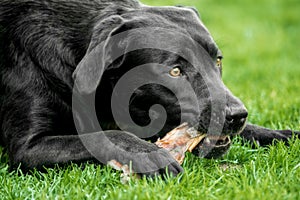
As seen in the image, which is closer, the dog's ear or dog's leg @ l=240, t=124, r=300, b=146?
the dog's ear

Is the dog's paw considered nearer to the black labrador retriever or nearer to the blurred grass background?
the black labrador retriever

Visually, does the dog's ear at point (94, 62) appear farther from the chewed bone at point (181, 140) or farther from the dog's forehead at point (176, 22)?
the chewed bone at point (181, 140)

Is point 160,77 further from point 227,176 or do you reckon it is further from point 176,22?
point 227,176

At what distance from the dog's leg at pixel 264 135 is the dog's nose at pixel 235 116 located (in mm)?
666

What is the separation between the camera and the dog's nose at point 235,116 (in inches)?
125

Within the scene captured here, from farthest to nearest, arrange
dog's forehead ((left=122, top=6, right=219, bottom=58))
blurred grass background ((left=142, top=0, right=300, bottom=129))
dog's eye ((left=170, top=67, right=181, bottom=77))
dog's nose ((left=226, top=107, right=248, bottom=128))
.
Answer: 1. blurred grass background ((left=142, top=0, right=300, bottom=129))
2. dog's forehead ((left=122, top=6, right=219, bottom=58))
3. dog's eye ((left=170, top=67, right=181, bottom=77))
4. dog's nose ((left=226, top=107, right=248, bottom=128))

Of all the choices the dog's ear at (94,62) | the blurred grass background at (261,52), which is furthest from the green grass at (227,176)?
the dog's ear at (94,62)

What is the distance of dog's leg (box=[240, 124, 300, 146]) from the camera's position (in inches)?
152

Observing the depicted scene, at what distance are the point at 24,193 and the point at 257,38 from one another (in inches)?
264

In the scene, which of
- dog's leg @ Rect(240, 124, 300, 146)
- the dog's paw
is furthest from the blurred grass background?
the dog's paw

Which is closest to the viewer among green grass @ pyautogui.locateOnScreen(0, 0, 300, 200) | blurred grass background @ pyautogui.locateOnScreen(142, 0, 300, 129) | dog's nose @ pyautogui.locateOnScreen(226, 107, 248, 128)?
green grass @ pyautogui.locateOnScreen(0, 0, 300, 200)

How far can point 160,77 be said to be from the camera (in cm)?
335

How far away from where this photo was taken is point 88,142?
3219mm

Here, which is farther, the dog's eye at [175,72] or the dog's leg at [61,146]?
the dog's eye at [175,72]
